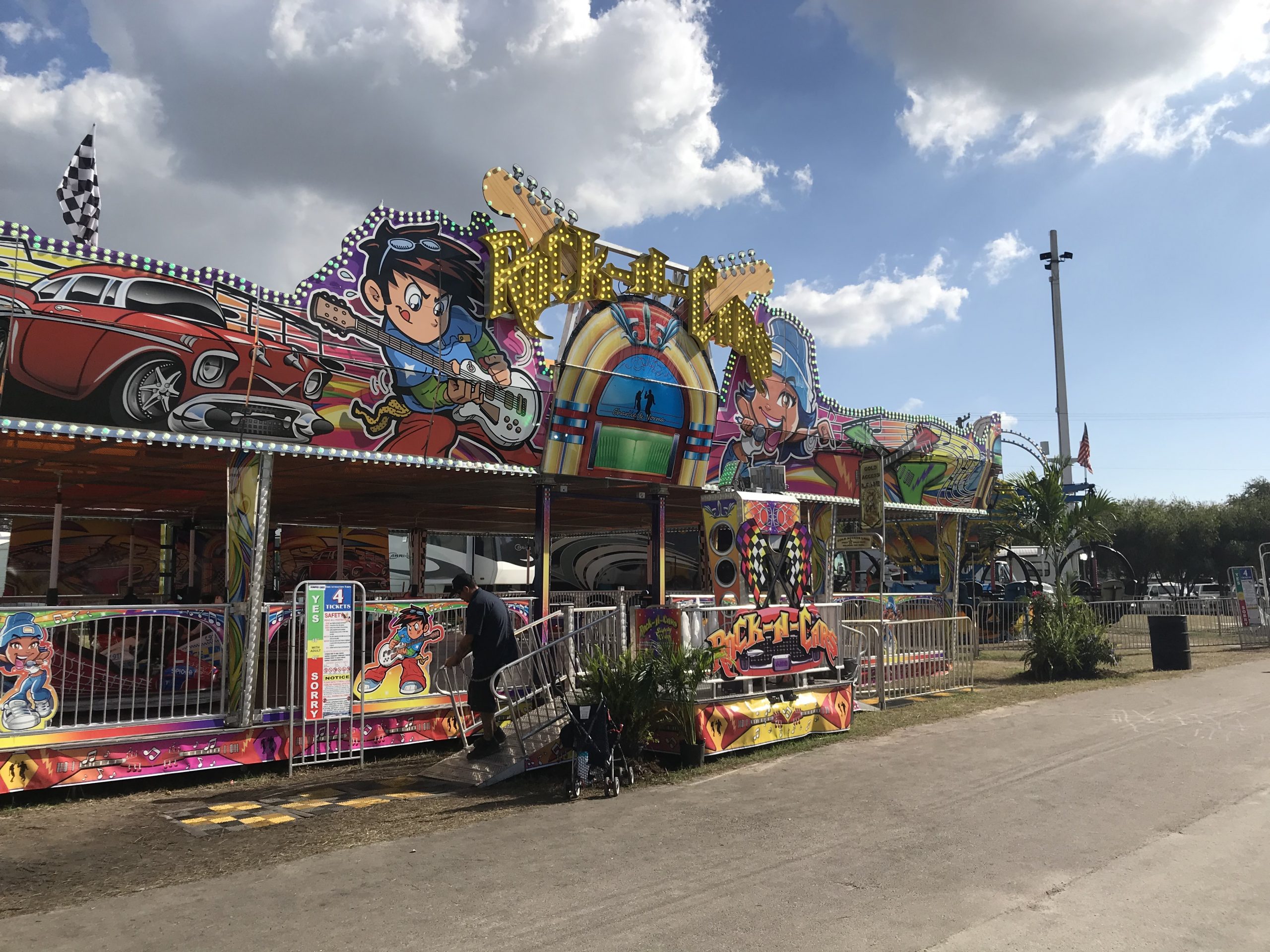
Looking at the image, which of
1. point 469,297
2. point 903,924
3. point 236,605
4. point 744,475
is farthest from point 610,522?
point 903,924

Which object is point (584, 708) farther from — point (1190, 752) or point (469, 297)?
point (1190, 752)

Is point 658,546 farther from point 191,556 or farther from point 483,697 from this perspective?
point 191,556

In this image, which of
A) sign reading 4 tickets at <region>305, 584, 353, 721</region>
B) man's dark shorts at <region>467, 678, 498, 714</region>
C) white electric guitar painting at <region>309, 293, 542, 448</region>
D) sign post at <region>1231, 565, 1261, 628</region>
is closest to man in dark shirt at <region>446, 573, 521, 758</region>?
man's dark shorts at <region>467, 678, 498, 714</region>

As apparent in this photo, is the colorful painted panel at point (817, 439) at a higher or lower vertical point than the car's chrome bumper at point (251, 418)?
higher

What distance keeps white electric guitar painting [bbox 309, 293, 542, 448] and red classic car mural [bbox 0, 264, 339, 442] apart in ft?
1.83

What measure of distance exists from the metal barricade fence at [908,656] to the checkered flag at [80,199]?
431 inches

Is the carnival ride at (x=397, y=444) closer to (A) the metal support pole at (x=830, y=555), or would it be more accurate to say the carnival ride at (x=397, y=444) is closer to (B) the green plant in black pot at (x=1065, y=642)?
(A) the metal support pole at (x=830, y=555)

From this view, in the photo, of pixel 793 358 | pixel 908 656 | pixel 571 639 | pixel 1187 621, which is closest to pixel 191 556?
pixel 571 639

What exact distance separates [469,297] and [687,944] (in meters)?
8.48

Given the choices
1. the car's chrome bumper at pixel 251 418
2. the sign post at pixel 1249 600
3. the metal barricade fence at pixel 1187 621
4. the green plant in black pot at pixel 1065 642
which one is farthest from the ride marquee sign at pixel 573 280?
the sign post at pixel 1249 600

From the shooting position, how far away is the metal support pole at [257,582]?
32.0 ft

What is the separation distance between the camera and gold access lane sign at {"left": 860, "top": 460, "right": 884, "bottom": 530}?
16.0 m

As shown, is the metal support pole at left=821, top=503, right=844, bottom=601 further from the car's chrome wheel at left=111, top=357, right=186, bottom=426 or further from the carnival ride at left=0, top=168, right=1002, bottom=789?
the car's chrome wheel at left=111, top=357, right=186, bottom=426

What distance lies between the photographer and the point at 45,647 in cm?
861
